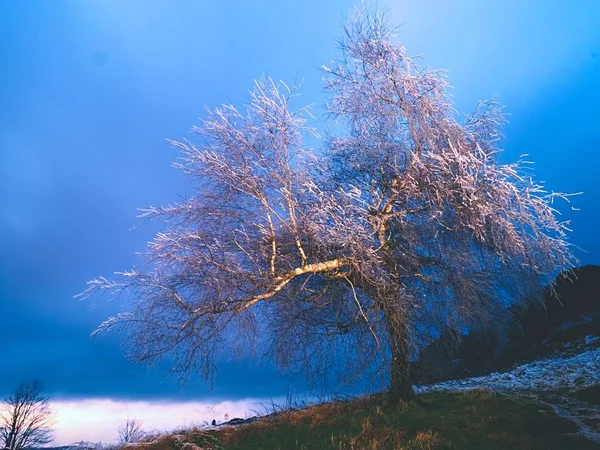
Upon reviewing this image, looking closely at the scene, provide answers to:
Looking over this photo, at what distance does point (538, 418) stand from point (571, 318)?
26.0 meters

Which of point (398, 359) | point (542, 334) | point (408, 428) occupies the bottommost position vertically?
point (408, 428)

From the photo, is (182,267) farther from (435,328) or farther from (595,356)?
(595,356)

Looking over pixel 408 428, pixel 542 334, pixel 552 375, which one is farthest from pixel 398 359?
pixel 542 334

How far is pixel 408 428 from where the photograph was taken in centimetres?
959

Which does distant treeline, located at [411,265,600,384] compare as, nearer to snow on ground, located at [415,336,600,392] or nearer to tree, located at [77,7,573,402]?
snow on ground, located at [415,336,600,392]

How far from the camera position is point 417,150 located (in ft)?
37.1

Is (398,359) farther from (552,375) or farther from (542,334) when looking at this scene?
(542,334)

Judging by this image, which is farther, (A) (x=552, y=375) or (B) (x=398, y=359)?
(A) (x=552, y=375)

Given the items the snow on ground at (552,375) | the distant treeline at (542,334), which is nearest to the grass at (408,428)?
the snow on ground at (552,375)

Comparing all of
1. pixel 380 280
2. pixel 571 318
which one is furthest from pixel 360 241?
pixel 571 318

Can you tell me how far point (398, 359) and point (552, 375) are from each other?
1148 centimetres

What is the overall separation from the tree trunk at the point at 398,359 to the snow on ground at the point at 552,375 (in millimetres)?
4416

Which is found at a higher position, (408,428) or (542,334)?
(542,334)

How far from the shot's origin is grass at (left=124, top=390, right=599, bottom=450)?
855 cm
